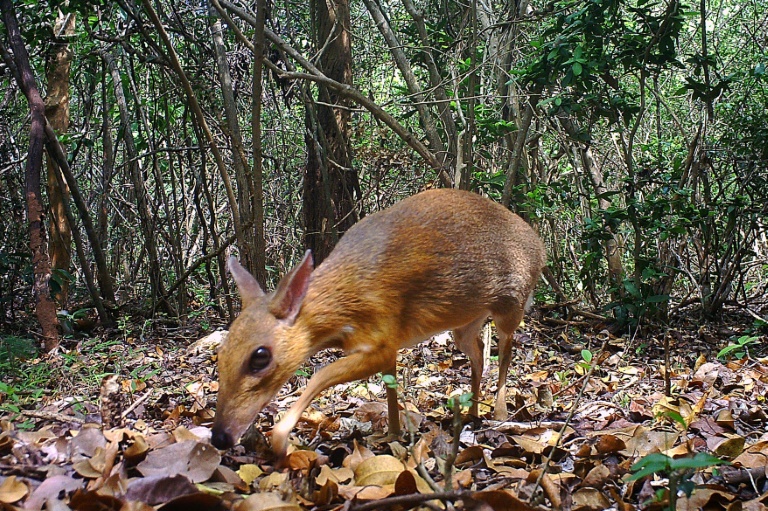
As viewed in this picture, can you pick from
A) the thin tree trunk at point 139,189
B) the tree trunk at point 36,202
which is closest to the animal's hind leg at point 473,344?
the tree trunk at point 36,202

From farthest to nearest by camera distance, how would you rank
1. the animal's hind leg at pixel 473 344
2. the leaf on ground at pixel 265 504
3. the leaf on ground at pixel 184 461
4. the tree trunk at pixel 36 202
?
the tree trunk at pixel 36 202, the animal's hind leg at pixel 473 344, the leaf on ground at pixel 184 461, the leaf on ground at pixel 265 504

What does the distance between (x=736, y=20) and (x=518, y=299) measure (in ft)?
25.8

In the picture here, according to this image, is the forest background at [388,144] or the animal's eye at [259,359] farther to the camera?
the forest background at [388,144]

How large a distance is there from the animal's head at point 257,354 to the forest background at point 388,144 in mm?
2231

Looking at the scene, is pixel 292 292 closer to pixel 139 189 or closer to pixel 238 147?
pixel 238 147

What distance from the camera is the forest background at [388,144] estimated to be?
264 inches

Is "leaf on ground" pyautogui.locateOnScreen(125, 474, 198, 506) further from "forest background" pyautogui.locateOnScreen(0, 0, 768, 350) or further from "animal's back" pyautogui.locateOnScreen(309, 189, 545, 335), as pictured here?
"forest background" pyautogui.locateOnScreen(0, 0, 768, 350)

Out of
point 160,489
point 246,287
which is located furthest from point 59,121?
point 160,489

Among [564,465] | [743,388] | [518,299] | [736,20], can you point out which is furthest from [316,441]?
[736,20]

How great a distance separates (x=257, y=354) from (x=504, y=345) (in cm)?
223

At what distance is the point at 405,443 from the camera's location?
3.82 m

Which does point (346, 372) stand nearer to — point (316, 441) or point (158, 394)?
point (316, 441)

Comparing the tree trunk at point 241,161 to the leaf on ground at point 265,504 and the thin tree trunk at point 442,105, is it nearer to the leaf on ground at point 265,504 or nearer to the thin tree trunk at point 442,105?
the thin tree trunk at point 442,105

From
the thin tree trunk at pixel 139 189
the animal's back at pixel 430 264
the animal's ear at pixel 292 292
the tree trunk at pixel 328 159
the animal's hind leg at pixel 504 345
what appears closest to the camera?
the animal's ear at pixel 292 292
